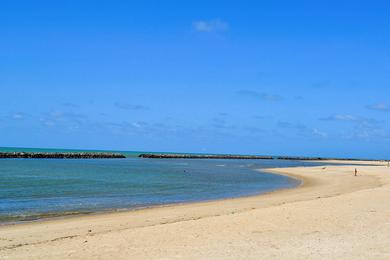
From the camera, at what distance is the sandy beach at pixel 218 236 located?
9.72m

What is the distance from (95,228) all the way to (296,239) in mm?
6330

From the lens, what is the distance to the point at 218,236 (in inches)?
456

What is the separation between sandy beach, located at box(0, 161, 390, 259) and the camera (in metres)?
9.72

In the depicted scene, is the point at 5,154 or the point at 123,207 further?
the point at 5,154

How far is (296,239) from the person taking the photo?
1112 cm

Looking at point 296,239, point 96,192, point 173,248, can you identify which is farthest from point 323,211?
point 96,192

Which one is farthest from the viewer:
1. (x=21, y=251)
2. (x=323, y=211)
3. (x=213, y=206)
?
(x=213, y=206)

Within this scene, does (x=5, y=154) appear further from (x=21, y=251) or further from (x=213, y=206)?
(x=21, y=251)

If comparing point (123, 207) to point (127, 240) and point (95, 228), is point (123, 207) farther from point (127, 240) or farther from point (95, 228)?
point (127, 240)

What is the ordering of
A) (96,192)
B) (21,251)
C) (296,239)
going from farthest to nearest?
(96,192)
(296,239)
(21,251)

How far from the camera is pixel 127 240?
11.2 metres

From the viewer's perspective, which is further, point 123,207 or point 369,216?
point 123,207

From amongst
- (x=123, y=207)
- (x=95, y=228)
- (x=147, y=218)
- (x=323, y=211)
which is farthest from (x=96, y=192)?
(x=323, y=211)

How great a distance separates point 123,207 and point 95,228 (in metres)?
6.17
